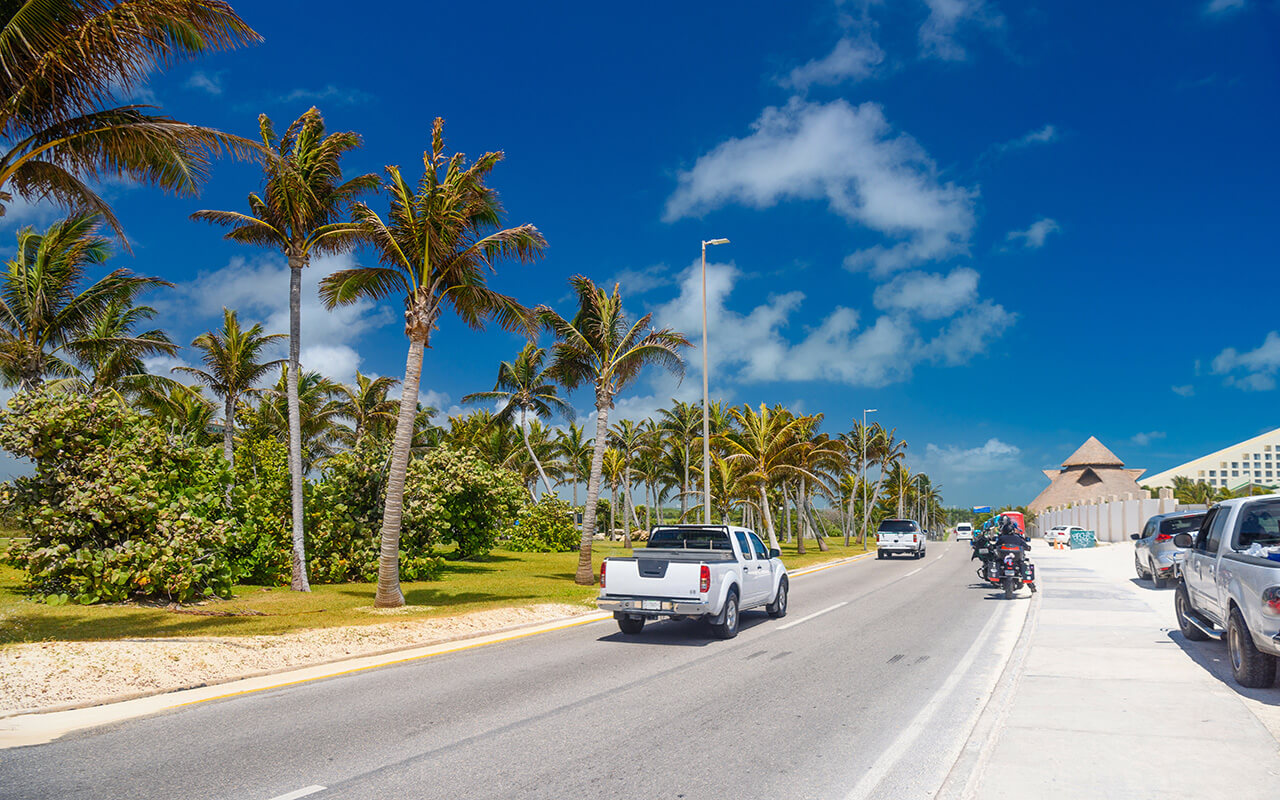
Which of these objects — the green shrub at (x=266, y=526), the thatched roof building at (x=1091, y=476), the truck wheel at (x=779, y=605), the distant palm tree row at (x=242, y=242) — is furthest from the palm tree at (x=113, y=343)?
the thatched roof building at (x=1091, y=476)

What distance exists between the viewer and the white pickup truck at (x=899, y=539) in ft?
131

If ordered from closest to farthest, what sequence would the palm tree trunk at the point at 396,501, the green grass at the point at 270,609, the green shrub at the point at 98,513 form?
the green grass at the point at 270,609, the green shrub at the point at 98,513, the palm tree trunk at the point at 396,501

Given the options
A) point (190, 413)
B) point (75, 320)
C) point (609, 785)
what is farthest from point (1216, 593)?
point (190, 413)

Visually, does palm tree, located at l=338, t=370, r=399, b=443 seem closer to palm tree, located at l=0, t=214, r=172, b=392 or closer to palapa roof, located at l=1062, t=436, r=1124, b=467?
palm tree, located at l=0, t=214, r=172, b=392

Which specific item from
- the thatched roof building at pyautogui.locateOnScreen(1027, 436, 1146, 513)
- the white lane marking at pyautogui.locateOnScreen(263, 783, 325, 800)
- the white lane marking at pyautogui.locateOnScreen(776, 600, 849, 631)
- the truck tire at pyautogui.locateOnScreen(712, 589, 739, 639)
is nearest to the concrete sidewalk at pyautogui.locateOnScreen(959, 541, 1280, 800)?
the white lane marking at pyautogui.locateOnScreen(776, 600, 849, 631)

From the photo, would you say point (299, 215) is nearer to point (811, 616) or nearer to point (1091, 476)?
point (811, 616)

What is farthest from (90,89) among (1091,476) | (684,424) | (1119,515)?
(1091,476)

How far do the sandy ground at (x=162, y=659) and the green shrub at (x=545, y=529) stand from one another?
28478mm

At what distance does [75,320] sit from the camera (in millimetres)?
23219

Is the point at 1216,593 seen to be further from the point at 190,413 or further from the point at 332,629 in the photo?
the point at 190,413

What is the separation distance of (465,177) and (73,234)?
13.9 meters

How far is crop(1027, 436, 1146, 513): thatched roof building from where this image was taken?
118062mm

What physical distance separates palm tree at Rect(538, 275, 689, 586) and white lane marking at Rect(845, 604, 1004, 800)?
13866 mm

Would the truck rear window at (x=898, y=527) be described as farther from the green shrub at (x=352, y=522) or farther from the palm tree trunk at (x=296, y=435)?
the palm tree trunk at (x=296, y=435)
